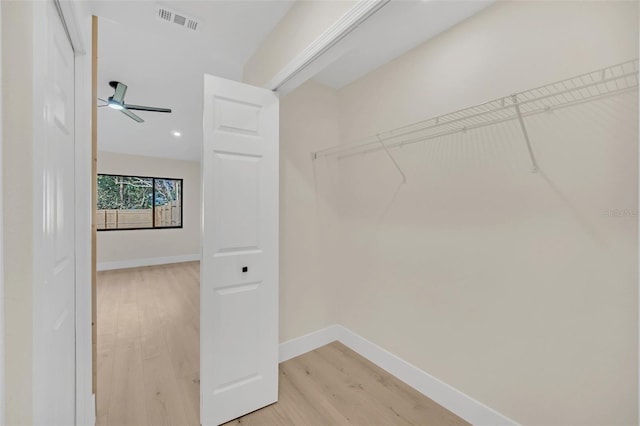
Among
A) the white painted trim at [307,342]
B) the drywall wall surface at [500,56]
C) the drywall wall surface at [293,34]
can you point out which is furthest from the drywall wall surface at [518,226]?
the drywall wall surface at [293,34]

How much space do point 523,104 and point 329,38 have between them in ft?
3.68

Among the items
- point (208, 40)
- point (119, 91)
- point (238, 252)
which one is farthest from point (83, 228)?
point (119, 91)

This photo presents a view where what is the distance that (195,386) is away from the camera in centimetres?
197

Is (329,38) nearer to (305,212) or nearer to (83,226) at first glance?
(305,212)

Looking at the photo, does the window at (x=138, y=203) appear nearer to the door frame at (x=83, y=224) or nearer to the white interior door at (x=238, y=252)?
the door frame at (x=83, y=224)

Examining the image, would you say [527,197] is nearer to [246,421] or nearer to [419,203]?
[419,203]

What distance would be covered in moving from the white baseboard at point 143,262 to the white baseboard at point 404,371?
16.9 ft

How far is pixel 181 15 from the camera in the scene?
1654 mm

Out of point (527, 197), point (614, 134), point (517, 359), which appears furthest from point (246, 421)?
point (614, 134)

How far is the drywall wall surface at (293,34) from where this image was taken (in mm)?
1322

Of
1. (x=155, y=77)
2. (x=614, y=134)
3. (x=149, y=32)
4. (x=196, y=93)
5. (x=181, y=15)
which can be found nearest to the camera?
(x=614, y=134)

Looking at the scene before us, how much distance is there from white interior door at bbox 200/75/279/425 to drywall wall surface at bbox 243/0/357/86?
0.24 meters

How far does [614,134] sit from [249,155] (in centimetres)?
188

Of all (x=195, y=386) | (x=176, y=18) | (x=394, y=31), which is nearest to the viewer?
(x=176, y=18)
